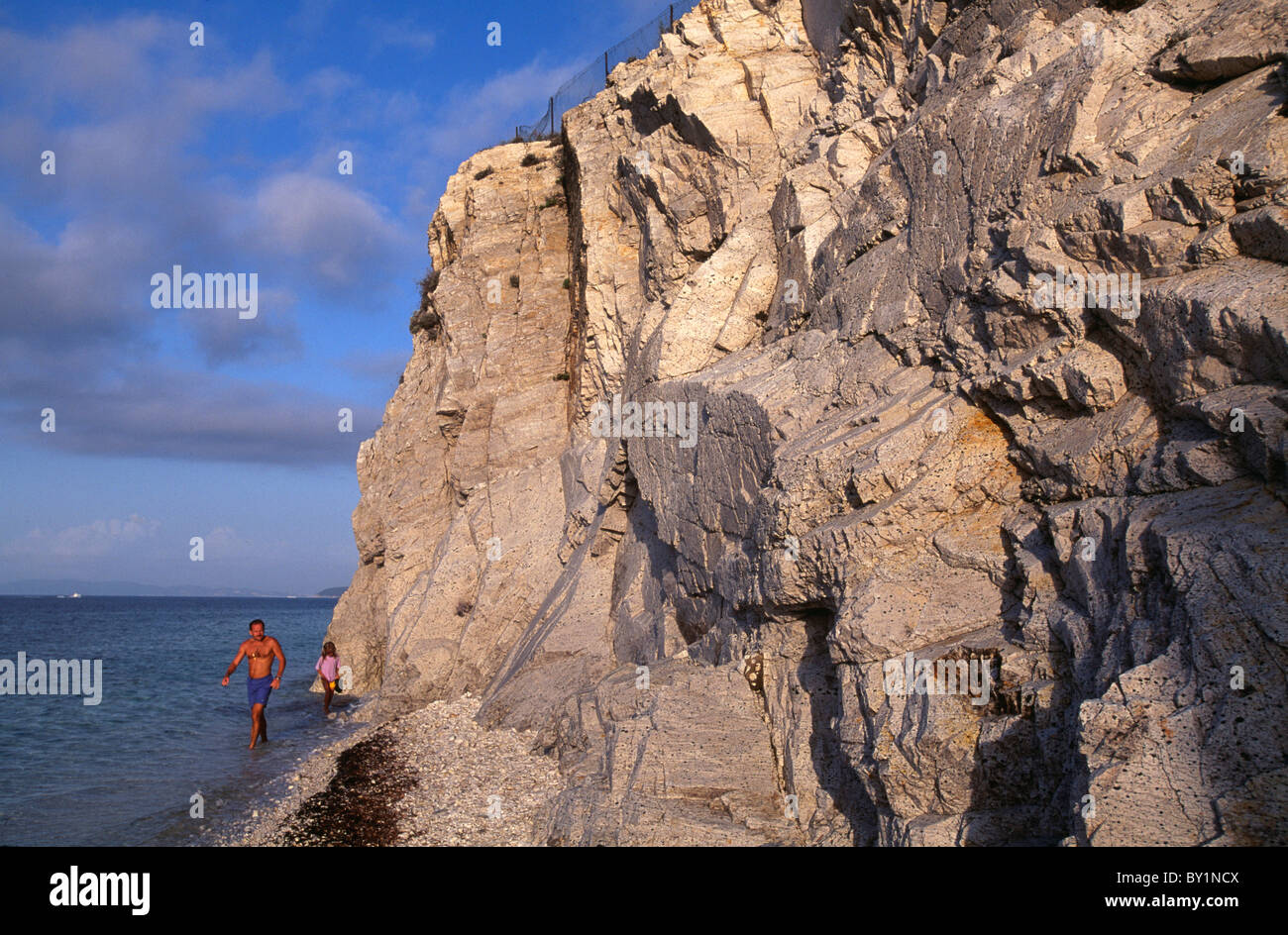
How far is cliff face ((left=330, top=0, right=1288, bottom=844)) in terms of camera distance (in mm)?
4793

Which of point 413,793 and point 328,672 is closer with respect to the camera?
point 413,793

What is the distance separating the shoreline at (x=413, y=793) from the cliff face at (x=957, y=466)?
2.02 feet

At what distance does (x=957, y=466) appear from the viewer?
711 cm

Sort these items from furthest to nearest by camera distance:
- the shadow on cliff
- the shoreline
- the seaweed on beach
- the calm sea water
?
1. the calm sea water
2. the seaweed on beach
3. the shoreline
4. the shadow on cliff

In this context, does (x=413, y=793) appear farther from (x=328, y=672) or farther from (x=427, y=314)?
(x=427, y=314)

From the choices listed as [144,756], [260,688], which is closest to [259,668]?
[260,688]

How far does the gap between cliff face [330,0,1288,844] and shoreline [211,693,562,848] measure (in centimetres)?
61

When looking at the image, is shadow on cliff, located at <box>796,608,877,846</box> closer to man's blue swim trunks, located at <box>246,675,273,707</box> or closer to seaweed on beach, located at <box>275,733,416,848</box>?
seaweed on beach, located at <box>275,733,416,848</box>

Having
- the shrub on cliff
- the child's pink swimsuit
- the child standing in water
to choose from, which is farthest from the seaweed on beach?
the shrub on cliff

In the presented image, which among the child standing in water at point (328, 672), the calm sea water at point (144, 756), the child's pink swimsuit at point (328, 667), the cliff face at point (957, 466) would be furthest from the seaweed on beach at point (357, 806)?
the child's pink swimsuit at point (328, 667)

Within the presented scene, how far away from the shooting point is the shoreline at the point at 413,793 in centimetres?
903

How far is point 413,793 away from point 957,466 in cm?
748

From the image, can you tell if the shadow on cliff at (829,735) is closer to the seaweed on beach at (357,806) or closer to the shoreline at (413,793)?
the shoreline at (413,793)
